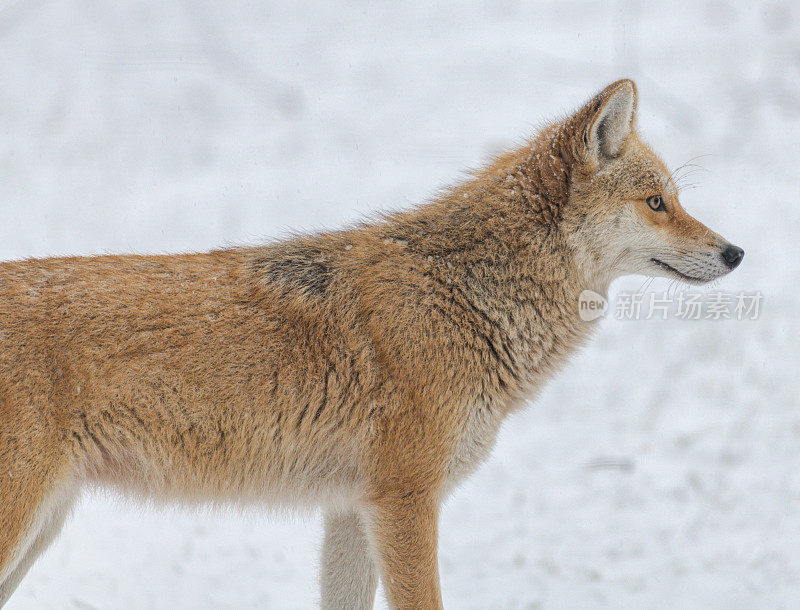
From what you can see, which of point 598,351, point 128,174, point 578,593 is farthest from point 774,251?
point 128,174

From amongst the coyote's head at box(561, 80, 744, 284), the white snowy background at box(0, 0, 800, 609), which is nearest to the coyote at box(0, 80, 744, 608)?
the coyote's head at box(561, 80, 744, 284)

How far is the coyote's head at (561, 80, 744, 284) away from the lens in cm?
408

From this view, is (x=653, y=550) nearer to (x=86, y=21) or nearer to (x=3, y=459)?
(x=3, y=459)

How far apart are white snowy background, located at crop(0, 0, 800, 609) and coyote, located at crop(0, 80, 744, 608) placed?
1.74 ft

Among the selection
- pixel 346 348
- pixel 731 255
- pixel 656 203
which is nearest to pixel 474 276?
pixel 346 348

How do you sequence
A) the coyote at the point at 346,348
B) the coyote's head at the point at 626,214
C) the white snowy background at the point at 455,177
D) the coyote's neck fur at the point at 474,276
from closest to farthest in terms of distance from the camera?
1. the coyote at the point at 346,348
2. the coyote's neck fur at the point at 474,276
3. the coyote's head at the point at 626,214
4. the white snowy background at the point at 455,177

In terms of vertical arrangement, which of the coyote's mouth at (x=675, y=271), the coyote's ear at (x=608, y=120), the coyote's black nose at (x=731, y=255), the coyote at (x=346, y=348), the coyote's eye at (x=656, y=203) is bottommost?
the coyote at (x=346, y=348)

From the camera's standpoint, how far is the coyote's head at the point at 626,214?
4078 millimetres

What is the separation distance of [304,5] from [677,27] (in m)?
5.50

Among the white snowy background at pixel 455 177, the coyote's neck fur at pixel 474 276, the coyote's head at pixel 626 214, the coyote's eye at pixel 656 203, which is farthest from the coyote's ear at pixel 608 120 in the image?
the white snowy background at pixel 455 177

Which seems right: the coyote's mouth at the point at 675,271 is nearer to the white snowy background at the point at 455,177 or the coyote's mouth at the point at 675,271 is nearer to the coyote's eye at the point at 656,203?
the coyote's eye at the point at 656,203

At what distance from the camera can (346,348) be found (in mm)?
3846

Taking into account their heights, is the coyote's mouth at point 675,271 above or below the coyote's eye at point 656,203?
below

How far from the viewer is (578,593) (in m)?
5.37
